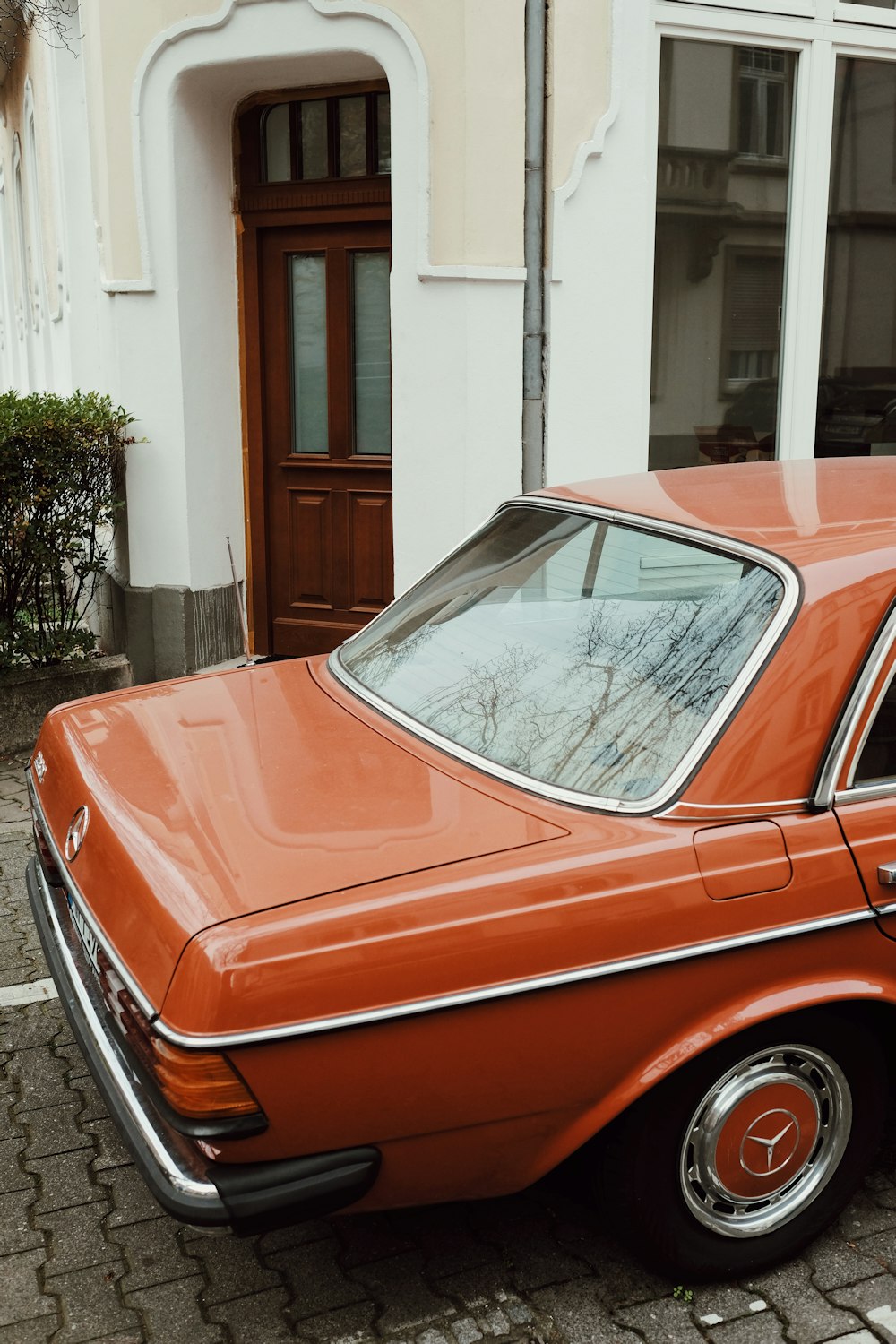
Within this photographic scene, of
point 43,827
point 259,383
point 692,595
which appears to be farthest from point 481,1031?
point 259,383

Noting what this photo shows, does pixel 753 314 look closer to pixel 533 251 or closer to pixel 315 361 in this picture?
pixel 533 251

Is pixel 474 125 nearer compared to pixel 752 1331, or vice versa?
pixel 752 1331

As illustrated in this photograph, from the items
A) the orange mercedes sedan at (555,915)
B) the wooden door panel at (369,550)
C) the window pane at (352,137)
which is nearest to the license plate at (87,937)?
the orange mercedes sedan at (555,915)

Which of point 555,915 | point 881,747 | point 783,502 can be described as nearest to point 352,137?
point 783,502

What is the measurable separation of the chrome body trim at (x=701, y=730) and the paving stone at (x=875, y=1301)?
1.19 meters

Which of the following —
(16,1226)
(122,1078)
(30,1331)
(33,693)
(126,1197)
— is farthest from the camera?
(33,693)

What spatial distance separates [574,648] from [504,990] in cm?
97

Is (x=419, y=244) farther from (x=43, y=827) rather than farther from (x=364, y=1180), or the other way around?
(x=364, y=1180)

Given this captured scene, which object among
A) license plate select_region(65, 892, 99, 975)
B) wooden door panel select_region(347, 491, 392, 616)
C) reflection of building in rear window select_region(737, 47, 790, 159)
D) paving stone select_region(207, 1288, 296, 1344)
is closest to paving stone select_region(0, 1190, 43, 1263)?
paving stone select_region(207, 1288, 296, 1344)

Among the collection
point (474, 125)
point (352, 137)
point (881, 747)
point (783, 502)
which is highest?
point (352, 137)

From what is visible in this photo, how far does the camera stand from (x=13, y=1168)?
3.28 meters

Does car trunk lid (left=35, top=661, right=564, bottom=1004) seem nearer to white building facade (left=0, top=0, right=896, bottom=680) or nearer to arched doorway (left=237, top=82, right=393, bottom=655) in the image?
white building facade (left=0, top=0, right=896, bottom=680)

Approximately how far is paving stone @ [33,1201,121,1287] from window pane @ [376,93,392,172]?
5967mm

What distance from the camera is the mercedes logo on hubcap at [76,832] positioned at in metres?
2.91
